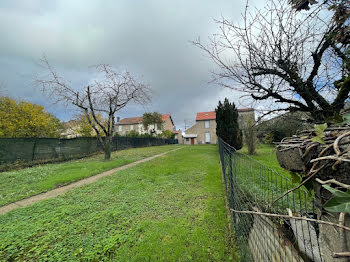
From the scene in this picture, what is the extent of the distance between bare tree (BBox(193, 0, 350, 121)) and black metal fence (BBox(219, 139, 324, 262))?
137cm

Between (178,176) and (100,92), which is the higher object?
(100,92)

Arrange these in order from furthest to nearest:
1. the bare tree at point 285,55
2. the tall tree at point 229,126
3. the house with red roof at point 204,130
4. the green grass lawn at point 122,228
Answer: the house with red roof at point 204,130 < the tall tree at point 229,126 < the bare tree at point 285,55 < the green grass lawn at point 122,228

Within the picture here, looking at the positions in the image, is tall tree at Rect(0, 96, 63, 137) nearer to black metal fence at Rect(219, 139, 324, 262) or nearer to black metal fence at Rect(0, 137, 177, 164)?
black metal fence at Rect(0, 137, 177, 164)

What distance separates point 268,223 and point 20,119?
14.5 m

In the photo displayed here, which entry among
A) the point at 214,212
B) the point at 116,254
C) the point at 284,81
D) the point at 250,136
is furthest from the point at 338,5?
the point at 250,136

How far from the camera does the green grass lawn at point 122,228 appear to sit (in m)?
1.91

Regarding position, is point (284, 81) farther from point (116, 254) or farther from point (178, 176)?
point (178, 176)

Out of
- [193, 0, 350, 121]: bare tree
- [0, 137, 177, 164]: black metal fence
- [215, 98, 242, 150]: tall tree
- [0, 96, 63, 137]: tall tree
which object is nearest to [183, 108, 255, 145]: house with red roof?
[215, 98, 242, 150]: tall tree

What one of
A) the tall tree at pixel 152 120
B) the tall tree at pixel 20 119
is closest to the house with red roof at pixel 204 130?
the tall tree at pixel 152 120

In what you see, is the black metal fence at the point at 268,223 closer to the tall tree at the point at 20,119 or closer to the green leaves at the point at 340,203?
the green leaves at the point at 340,203

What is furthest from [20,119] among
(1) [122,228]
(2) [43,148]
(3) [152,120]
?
(3) [152,120]

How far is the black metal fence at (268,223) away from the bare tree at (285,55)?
4.48 feet

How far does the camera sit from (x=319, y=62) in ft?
7.16

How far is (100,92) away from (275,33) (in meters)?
8.90
